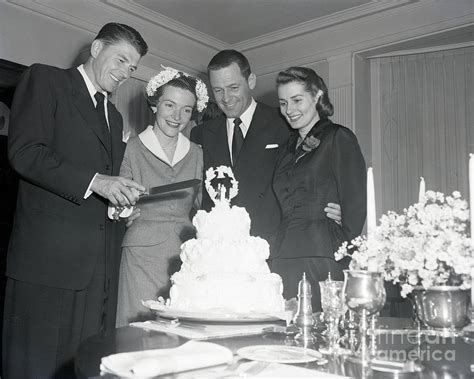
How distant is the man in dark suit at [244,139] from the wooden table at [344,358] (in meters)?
1.39

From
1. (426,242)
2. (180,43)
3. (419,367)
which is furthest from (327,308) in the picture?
(180,43)

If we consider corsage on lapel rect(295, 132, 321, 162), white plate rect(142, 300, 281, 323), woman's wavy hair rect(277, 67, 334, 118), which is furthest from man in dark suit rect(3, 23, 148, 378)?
woman's wavy hair rect(277, 67, 334, 118)

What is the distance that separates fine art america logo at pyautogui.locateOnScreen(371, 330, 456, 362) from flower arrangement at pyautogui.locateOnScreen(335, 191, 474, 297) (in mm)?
172

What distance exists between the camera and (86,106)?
2711mm

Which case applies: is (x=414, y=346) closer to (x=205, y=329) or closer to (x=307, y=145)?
(x=205, y=329)

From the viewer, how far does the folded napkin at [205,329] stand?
1713 mm

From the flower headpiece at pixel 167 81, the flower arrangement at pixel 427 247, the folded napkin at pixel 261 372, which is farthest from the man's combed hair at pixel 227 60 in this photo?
the folded napkin at pixel 261 372

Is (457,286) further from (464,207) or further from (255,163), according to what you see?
(255,163)

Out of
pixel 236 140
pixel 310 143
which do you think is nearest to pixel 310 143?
pixel 310 143

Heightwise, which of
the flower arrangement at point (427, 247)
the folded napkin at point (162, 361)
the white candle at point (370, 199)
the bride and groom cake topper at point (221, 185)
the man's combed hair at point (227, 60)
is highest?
the man's combed hair at point (227, 60)

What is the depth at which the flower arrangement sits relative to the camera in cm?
158

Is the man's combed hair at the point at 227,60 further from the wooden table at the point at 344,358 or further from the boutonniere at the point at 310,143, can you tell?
the wooden table at the point at 344,358

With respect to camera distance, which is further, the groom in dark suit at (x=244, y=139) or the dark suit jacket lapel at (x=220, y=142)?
the dark suit jacket lapel at (x=220, y=142)

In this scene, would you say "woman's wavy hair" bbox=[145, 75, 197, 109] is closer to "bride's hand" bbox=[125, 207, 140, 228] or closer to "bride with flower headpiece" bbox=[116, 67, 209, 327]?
"bride with flower headpiece" bbox=[116, 67, 209, 327]
